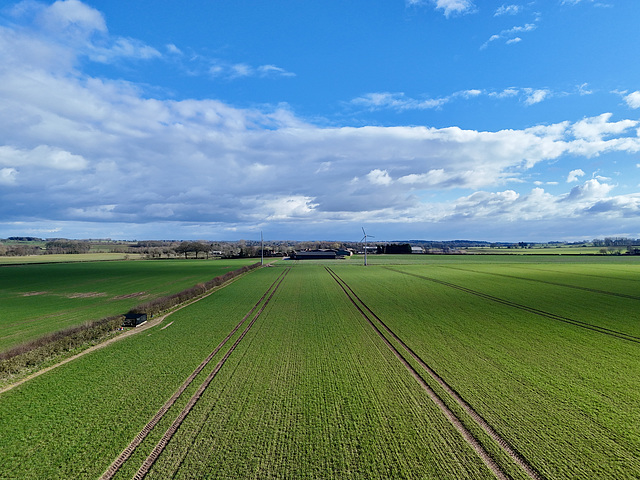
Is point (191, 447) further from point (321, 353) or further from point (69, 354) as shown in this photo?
point (69, 354)

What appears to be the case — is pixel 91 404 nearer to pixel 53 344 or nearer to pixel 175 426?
pixel 175 426

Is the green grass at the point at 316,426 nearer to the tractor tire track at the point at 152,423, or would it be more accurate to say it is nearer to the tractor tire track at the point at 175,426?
the tractor tire track at the point at 175,426

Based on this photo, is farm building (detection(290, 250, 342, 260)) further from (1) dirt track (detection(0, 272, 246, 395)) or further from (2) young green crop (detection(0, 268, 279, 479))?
(2) young green crop (detection(0, 268, 279, 479))

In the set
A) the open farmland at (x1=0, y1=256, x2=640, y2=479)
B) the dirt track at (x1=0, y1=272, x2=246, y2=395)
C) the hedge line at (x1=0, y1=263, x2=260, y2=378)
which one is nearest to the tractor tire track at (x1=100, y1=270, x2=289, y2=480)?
Result: the open farmland at (x1=0, y1=256, x2=640, y2=479)

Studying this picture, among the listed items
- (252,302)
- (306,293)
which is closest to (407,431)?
(252,302)

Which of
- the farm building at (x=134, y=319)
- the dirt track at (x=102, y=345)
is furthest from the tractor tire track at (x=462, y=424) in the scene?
the farm building at (x=134, y=319)

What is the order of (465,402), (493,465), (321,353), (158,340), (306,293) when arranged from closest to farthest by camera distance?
(493,465) → (465,402) → (321,353) → (158,340) → (306,293)
